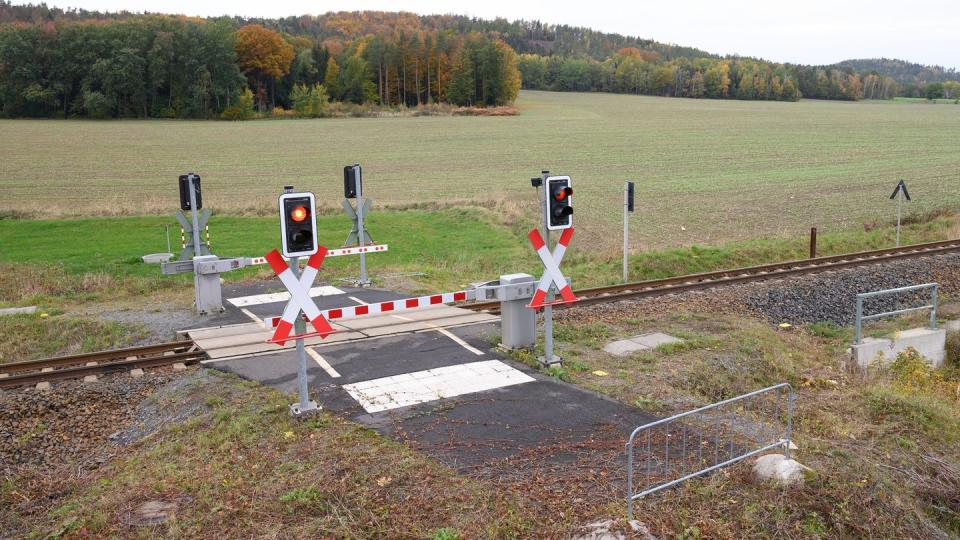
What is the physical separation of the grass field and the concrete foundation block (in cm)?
976

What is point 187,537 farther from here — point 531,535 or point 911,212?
point 911,212

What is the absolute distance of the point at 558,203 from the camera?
1084 cm

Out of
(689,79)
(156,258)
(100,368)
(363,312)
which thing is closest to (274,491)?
(363,312)

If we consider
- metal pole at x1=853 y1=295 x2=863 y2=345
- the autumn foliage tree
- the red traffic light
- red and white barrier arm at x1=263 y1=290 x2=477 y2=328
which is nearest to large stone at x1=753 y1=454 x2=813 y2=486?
red and white barrier arm at x1=263 y1=290 x2=477 y2=328

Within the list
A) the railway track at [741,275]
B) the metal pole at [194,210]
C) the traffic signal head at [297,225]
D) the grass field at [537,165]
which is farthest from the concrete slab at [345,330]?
the grass field at [537,165]

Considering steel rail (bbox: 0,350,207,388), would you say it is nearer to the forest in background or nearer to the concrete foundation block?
the concrete foundation block

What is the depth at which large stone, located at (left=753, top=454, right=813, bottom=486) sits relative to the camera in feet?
24.0

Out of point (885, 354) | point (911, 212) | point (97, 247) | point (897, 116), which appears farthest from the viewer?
point (897, 116)

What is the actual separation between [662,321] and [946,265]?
932cm

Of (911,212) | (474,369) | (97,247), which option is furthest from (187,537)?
(911,212)

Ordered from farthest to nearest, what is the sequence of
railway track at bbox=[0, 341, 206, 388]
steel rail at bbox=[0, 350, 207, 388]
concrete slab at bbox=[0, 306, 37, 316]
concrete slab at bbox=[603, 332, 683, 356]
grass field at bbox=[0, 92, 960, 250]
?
grass field at bbox=[0, 92, 960, 250], concrete slab at bbox=[0, 306, 37, 316], concrete slab at bbox=[603, 332, 683, 356], railway track at bbox=[0, 341, 206, 388], steel rail at bbox=[0, 350, 207, 388]

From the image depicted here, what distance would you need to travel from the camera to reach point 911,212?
28.9 metres

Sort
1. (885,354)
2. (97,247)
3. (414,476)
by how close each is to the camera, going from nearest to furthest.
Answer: (414,476) → (885,354) → (97,247)

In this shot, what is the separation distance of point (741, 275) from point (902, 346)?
4356mm
